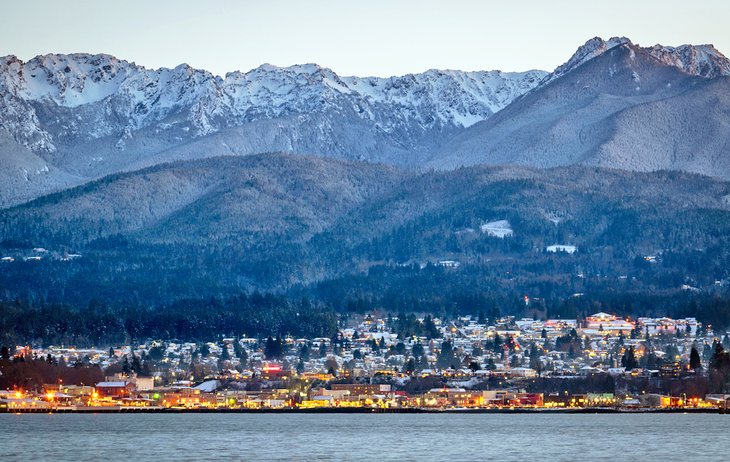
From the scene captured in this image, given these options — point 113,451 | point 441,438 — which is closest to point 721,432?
point 441,438

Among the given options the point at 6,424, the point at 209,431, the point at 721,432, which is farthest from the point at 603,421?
the point at 6,424

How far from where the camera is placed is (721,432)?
171250 millimetres

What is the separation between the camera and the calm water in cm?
15100

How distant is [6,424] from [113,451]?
120 ft

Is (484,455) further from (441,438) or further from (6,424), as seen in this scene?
(6,424)

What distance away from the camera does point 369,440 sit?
554 ft

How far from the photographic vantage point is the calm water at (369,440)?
15100cm

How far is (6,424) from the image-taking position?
189 metres

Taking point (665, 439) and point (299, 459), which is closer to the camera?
point (299, 459)

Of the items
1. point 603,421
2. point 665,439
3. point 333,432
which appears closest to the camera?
point 665,439

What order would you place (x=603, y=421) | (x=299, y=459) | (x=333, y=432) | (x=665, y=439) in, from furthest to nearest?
(x=603, y=421) < (x=333, y=432) < (x=665, y=439) < (x=299, y=459)

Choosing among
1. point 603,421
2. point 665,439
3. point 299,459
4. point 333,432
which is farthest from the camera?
point 603,421

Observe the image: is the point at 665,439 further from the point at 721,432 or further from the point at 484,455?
the point at 484,455

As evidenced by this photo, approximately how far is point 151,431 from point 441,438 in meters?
25.5
